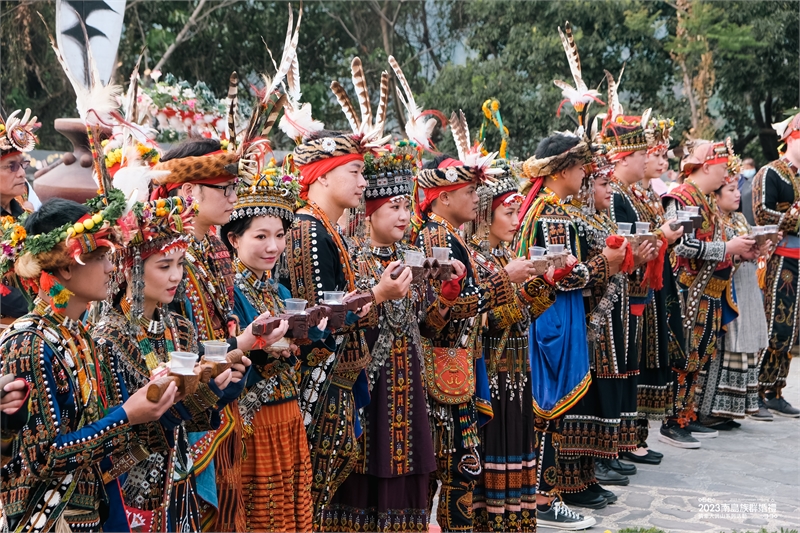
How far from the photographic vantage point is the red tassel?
290 inches

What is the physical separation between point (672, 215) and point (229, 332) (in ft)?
17.1

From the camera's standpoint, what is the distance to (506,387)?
5898mm

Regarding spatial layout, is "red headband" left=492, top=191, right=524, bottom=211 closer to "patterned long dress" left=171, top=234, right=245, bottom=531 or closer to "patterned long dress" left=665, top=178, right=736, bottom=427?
"patterned long dress" left=171, top=234, right=245, bottom=531

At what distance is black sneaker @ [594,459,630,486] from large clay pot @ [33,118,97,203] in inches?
170

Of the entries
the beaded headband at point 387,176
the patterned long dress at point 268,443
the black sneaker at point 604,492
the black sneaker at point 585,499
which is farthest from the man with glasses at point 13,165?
Answer: the black sneaker at point 604,492

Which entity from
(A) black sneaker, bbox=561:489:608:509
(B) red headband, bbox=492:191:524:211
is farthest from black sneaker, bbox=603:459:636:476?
(B) red headband, bbox=492:191:524:211

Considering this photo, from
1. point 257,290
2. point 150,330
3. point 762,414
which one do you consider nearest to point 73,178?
point 257,290

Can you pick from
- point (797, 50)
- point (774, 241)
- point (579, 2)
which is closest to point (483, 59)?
point (579, 2)

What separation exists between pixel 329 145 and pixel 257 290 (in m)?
0.84

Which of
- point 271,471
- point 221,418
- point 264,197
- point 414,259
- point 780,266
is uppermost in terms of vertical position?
point 264,197

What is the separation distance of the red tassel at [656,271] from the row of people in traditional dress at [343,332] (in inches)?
0.7

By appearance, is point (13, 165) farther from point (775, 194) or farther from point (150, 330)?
point (775, 194)

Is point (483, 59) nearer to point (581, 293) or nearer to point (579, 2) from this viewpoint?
point (579, 2)

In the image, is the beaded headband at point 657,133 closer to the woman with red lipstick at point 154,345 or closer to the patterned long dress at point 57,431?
the woman with red lipstick at point 154,345
